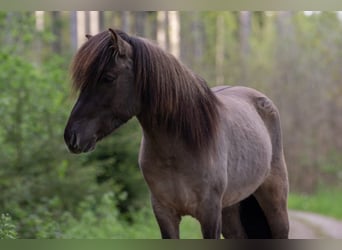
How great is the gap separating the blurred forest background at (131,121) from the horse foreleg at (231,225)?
123 centimetres

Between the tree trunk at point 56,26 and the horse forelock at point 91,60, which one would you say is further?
the tree trunk at point 56,26

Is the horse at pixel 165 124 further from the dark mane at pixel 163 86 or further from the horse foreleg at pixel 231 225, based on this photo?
the horse foreleg at pixel 231 225

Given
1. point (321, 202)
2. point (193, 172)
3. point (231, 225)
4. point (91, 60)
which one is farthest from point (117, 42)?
point (321, 202)

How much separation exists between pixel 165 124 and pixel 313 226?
21.7ft

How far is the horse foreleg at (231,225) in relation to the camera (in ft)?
14.5

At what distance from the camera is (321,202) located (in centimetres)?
1239

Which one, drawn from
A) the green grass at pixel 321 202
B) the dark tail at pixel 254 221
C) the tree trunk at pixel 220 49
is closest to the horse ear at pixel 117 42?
the dark tail at pixel 254 221

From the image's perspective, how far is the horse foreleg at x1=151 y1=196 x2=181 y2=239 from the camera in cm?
358

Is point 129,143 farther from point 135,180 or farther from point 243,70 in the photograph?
point 243,70

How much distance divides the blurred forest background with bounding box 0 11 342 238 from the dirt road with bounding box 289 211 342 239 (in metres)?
0.68

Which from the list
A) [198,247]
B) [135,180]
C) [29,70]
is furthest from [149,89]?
[135,180]

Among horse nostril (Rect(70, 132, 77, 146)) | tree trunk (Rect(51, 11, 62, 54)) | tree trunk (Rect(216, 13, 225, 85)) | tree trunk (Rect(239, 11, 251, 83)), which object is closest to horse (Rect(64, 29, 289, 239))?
horse nostril (Rect(70, 132, 77, 146))

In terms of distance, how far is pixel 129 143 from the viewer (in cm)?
925

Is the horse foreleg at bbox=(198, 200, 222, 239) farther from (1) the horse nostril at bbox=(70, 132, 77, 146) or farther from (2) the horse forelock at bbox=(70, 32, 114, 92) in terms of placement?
(2) the horse forelock at bbox=(70, 32, 114, 92)
